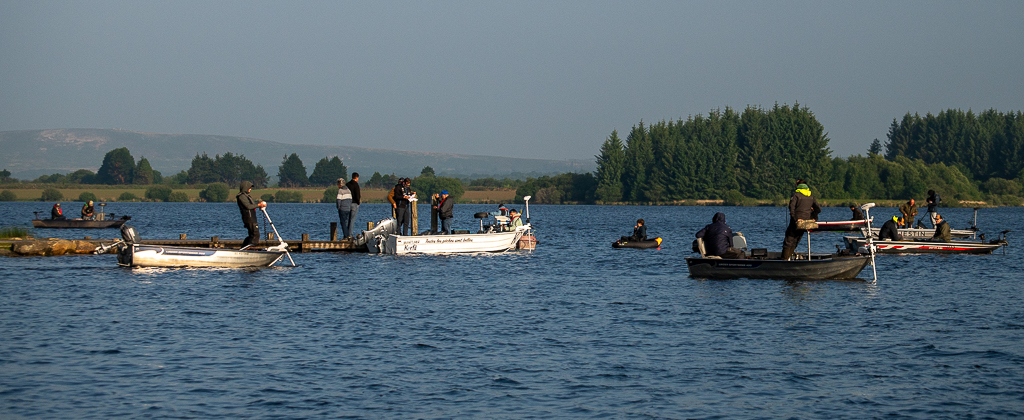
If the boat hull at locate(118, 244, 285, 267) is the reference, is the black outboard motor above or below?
above

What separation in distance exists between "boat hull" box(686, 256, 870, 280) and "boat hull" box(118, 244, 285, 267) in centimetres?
1504

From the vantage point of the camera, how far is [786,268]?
87.6 feet

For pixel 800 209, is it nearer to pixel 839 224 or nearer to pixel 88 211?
pixel 839 224

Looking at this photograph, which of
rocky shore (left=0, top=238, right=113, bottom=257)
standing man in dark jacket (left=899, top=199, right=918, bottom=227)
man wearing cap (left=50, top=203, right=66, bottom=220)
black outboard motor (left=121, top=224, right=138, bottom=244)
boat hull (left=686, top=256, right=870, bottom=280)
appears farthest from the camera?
man wearing cap (left=50, top=203, right=66, bottom=220)

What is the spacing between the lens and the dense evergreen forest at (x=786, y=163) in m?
155

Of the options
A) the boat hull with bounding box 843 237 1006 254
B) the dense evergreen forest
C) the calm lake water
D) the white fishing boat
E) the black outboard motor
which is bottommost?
the calm lake water

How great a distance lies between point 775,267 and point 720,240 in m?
1.85

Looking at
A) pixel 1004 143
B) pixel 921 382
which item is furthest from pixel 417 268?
pixel 1004 143

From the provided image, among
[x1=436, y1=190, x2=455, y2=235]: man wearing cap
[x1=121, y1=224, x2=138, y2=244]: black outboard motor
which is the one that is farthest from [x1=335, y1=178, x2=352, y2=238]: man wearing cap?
[x1=121, y1=224, x2=138, y2=244]: black outboard motor

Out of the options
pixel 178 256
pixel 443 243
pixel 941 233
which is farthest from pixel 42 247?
pixel 941 233

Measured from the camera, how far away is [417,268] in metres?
32.9

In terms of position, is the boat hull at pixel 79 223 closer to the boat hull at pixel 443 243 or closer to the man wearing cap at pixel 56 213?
the man wearing cap at pixel 56 213

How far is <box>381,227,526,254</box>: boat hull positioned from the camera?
36.7 metres

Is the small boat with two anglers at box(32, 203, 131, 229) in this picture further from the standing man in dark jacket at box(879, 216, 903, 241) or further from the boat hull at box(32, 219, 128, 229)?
the standing man in dark jacket at box(879, 216, 903, 241)
